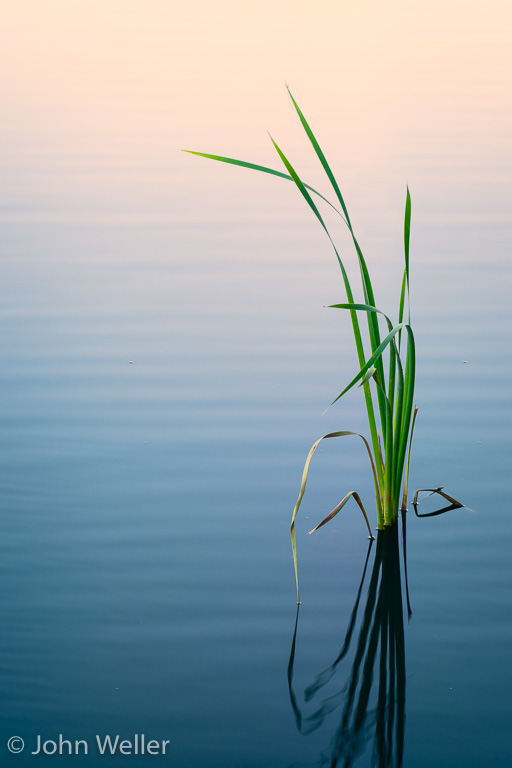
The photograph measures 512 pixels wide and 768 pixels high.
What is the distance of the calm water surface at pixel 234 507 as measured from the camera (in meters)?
1.56

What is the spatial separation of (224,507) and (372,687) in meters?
0.68

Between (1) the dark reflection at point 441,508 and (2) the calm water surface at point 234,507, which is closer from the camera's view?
(2) the calm water surface at point 234,507

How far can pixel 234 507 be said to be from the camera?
7.23 feet

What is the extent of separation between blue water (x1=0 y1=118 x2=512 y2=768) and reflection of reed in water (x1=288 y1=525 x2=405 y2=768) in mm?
11

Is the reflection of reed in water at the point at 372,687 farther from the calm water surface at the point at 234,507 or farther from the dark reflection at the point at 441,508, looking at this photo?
the dark reflection at the point at 441,508

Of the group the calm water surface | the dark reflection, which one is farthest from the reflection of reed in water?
the dark reflection

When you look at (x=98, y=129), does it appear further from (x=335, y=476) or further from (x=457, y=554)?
(x=457, y=554)

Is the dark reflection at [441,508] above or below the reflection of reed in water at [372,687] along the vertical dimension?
above

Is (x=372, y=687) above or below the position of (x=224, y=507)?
below

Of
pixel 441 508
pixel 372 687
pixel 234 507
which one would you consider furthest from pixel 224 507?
pixel 372 687

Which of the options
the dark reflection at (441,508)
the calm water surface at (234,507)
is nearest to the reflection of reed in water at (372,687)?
the calm water surface at (234,507)

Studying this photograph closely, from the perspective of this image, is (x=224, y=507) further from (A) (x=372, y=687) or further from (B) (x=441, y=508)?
(A) (x=372, y=687)

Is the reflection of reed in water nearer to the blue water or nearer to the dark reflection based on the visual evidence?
the blue water

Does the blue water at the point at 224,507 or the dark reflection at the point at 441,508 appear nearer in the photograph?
the blue water at the point at 224,507
